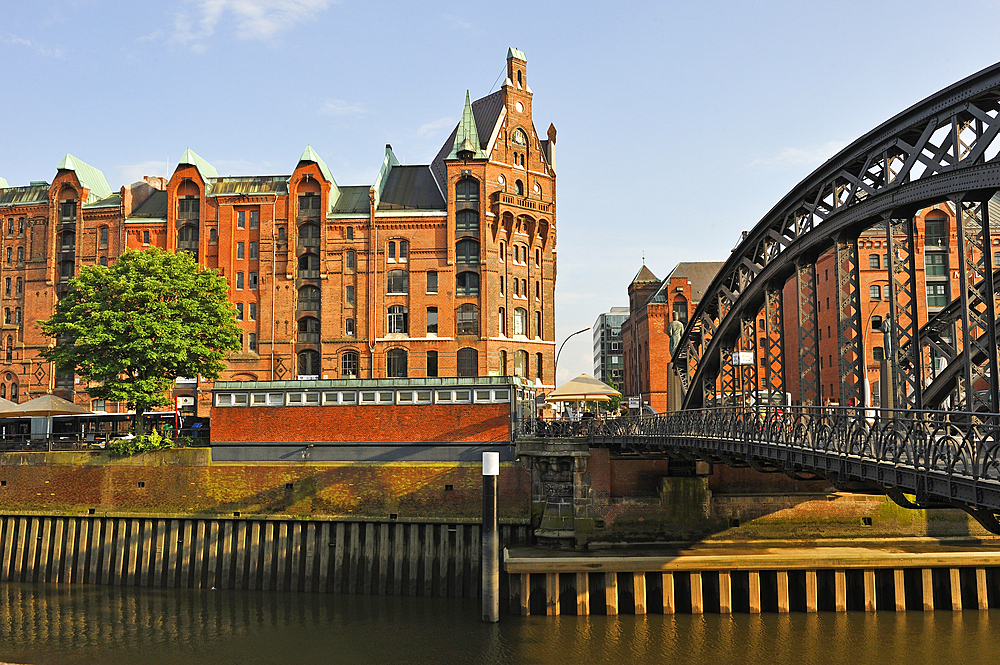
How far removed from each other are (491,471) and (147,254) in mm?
19908

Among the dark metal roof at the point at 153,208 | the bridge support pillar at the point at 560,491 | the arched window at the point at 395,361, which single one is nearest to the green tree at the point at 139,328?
the arched window at the point at 395,361

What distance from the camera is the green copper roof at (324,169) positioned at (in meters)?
45.2

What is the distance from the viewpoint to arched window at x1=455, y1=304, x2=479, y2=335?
43594 mm

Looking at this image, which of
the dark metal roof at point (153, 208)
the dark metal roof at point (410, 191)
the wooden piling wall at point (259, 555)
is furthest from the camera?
the dark metal roof at point (153, 208)

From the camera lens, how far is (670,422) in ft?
78.1

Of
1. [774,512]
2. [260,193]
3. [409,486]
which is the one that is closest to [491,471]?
[409,486]

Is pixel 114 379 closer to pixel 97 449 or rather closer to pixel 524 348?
pixel 97 449

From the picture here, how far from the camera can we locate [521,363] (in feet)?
146

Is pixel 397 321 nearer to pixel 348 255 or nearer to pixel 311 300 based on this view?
pixel 348 255

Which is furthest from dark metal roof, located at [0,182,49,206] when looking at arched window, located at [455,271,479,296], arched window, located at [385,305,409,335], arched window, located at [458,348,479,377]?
arched window, located at [458,348,479,377]

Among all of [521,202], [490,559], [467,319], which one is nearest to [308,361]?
[467,319]

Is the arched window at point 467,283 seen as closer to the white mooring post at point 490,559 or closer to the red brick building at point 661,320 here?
the white mooring post at point 490,559

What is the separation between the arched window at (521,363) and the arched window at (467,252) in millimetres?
5703

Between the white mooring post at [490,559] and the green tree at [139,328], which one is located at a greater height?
the green tree at [139,328]
